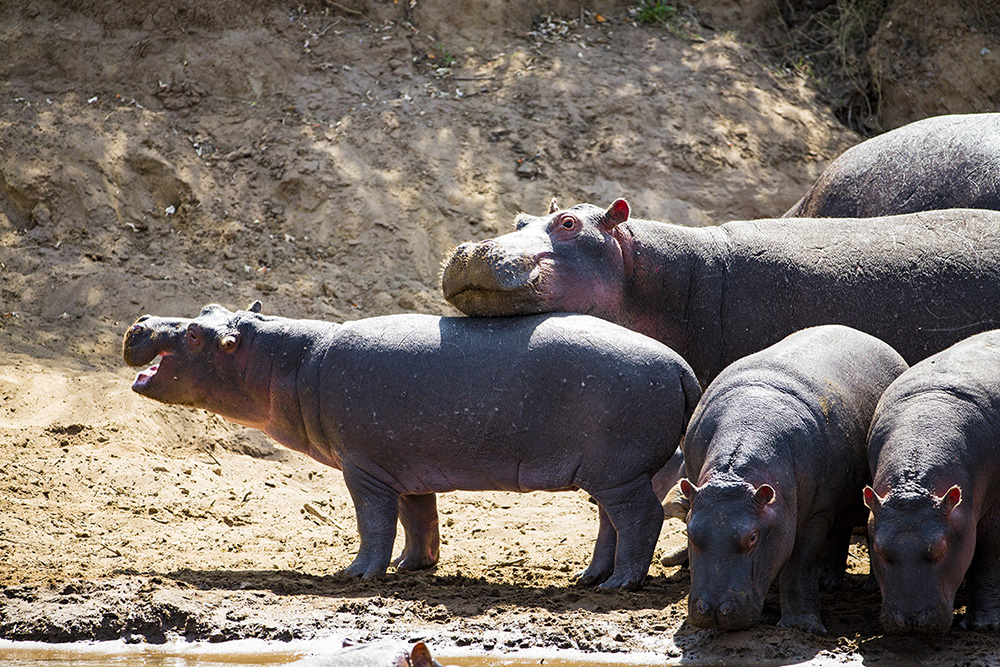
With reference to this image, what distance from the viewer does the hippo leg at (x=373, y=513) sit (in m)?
7.21

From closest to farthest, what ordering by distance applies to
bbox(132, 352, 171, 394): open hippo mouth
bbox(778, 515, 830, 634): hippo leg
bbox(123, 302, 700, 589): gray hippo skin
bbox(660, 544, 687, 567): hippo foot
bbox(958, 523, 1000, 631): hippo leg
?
bbox(958, 523, 1000, 631): hippo leg → bbox(778, 515, 830, 634): hippo leg → bbox(123, 302, 700, 589): gray hippo skin → bbox(660, 544, 687, 567): hippo foot → bbox(132, 352, 171, 394): open hippo mouth

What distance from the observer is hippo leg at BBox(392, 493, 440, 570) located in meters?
7.47

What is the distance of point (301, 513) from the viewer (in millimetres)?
8641

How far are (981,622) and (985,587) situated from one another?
16 centimetres

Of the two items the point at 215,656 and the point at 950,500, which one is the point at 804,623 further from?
the point at 215,656

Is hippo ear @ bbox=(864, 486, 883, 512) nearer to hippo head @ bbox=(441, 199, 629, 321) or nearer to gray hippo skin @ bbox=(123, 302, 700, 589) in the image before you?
gray hippo skin @ bbox=(123, 302, 700, 589)

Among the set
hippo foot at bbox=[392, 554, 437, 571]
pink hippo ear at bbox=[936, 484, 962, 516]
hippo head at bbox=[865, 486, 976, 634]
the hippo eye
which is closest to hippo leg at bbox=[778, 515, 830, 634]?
hippo head at bbox=[865, 486, 976, 634]

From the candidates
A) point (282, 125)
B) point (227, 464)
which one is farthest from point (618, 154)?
point (227, 464)

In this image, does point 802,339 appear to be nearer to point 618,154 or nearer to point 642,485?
point 642,485

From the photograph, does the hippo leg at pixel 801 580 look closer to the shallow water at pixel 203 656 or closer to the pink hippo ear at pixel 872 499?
the pink hippo ear at pixel 872 499

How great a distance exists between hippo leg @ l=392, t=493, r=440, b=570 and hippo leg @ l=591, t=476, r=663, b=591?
3.79ft

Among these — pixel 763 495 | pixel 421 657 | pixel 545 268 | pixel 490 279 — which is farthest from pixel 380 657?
pixel 545 268

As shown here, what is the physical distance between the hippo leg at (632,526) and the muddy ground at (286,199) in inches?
5.8

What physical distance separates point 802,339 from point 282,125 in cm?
694
